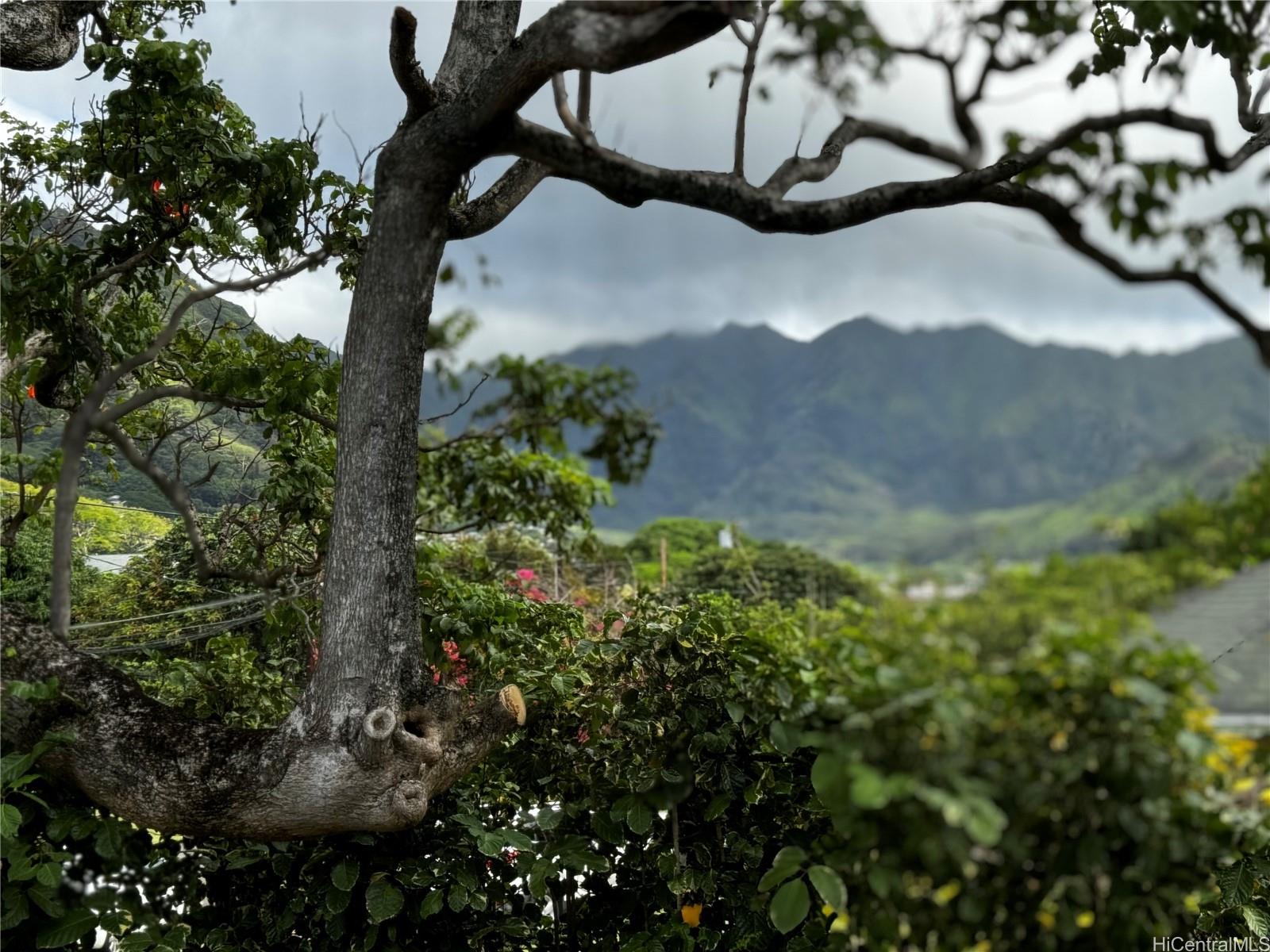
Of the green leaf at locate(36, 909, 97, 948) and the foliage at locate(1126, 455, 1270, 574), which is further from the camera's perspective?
the green leaf at locate(36, 909, 97, 948)

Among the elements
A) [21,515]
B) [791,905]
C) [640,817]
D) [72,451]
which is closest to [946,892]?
[791,905]

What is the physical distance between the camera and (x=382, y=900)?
2.19m

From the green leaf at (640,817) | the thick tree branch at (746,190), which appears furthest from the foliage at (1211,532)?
the green leaf at (640,817)

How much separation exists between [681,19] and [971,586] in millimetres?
1141

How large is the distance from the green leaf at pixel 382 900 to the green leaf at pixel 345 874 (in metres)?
0.04

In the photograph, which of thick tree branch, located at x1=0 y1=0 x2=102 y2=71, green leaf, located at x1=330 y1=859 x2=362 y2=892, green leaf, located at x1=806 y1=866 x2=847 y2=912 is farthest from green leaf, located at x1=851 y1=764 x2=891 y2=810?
thick tree branch, located at x1=0 y1=0 x2=102 y2=71

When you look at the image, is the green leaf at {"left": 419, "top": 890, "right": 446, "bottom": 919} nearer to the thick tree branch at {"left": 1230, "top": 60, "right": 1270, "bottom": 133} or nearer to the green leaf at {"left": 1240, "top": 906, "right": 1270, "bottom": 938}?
the green leaf at {"left": 1240, "top": 906, "right": 1270, "bottom": 938}

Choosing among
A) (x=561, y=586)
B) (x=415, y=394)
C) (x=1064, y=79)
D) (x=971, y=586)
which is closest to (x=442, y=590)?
(x=415, y=394)

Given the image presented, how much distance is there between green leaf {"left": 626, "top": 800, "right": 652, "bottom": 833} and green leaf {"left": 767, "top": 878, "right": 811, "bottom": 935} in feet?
1.51

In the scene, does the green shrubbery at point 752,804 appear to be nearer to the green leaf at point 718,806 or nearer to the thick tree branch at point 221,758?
the green leaf at point 718,806

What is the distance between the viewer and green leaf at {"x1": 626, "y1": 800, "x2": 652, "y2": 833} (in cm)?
219

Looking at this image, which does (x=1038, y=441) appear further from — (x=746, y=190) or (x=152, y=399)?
(x=152, y=399)

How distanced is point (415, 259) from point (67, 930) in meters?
1.67

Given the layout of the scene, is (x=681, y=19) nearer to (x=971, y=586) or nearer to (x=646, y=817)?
(x=971, y=586)
